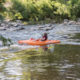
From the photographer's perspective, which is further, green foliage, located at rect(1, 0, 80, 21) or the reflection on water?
green foliage, located at rect(1, 0, 80, 21)

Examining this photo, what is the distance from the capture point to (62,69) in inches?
404

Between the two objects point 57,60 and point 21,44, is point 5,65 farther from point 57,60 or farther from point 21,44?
point 21,44

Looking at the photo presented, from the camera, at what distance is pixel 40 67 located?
35.2ft

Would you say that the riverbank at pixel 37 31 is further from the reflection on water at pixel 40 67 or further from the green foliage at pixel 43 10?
the reflection on water at pixel 40 67

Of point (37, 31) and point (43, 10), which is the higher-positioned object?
point (43, 10)

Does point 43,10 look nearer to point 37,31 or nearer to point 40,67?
point 37,31

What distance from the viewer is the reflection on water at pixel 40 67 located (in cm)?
930

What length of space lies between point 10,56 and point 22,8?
33386mm

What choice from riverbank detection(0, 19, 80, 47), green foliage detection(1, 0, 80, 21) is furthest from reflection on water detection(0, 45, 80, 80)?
green foliage detection(1, 0, 80, 21)

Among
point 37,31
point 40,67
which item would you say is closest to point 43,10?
point 37,31

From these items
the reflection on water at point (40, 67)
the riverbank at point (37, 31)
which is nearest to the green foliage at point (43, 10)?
the riverbank at point (37, 31)

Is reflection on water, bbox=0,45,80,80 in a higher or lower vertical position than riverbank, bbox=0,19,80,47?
higher

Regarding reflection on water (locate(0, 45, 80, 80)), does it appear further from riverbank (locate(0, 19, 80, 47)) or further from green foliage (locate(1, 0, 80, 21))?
green foliage (locate(1, 0, 80, 21))

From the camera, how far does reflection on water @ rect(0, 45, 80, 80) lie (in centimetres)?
930
